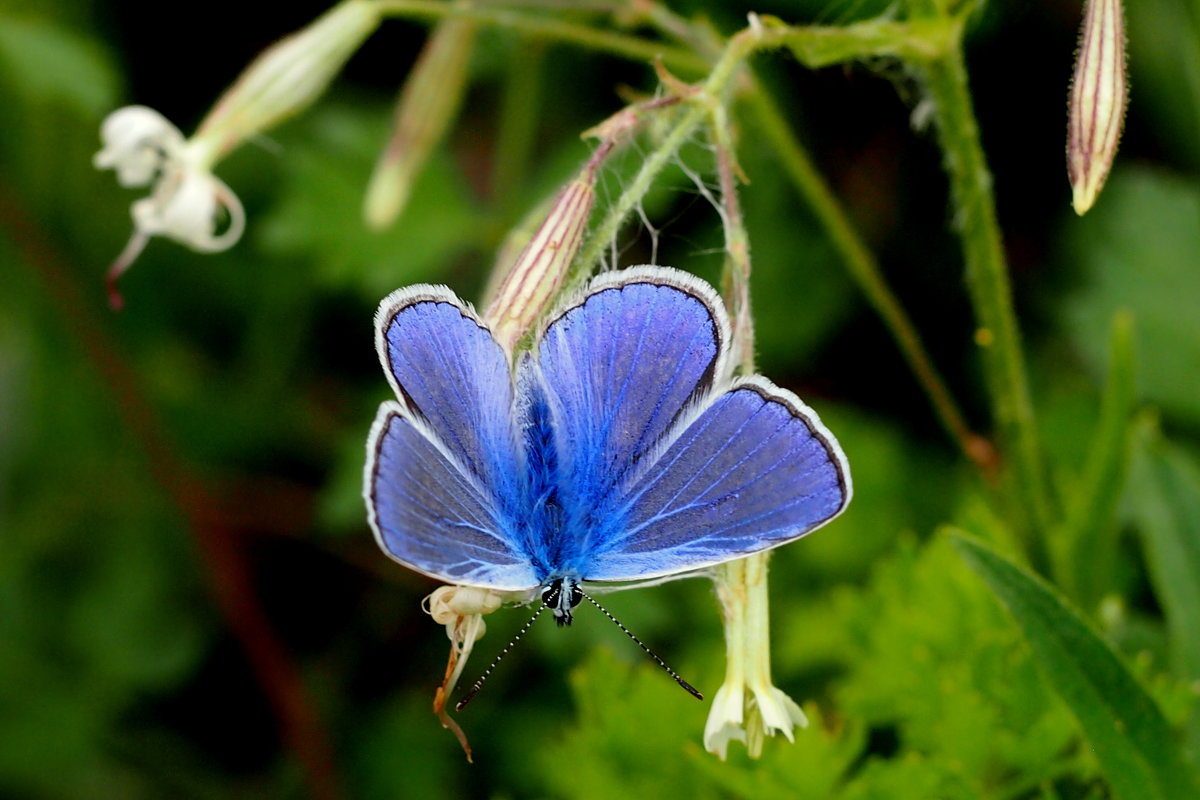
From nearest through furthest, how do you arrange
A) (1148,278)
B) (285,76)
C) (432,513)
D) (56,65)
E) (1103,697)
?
1. (432,513)
2. (1103,697)
3. (285,76)
4. (56,65)
5. (1148,278)

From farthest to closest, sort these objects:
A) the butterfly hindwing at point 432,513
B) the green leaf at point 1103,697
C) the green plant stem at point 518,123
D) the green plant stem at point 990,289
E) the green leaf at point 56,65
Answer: the green plant stem at point 518,123
the green leaf at point 56,65
the green plant stem at point 990,289
the green leaf at point 1103,697
the butterfly hindwing at point 432,513

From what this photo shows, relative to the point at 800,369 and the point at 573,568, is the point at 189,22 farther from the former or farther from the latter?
the point at 573,568

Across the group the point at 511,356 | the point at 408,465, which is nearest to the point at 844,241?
the point at 511,356

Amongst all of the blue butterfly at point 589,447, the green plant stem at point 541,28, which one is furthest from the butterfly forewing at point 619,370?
the green plant stem at point 541,28

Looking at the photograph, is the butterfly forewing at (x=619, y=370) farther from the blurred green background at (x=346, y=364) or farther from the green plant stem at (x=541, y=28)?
the blurred green background at (x=346, y=364)

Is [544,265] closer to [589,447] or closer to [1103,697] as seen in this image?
[589,447]

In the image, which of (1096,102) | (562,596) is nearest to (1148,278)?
(1096,102)

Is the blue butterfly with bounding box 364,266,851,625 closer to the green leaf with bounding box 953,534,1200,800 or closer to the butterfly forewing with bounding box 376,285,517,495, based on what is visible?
the butterfly forewing with bounding box 376,285,517,495
